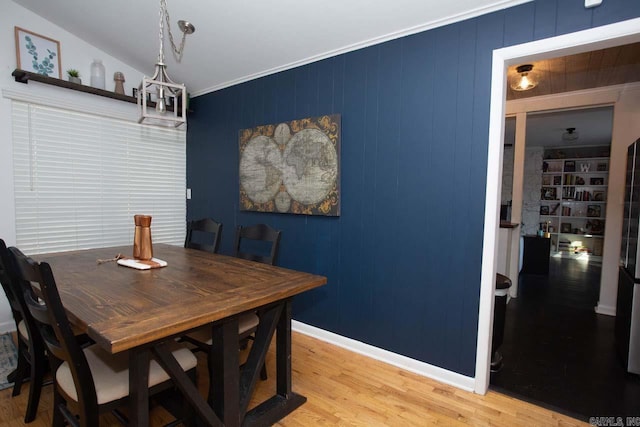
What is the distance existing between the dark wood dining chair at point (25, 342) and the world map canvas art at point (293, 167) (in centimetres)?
186

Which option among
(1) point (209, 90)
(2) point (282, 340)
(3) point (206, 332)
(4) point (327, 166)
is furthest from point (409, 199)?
(1) point (209, 90)

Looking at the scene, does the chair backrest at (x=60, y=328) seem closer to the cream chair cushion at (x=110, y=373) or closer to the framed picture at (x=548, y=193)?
the cream chair cushion at (x=110, y=373)

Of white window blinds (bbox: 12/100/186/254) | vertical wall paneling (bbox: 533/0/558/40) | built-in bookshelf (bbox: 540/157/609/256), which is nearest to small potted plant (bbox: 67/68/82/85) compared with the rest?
white window blinds (bbox: 12/100/186/254)

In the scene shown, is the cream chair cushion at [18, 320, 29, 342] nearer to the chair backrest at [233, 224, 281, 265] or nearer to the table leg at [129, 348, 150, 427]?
the table leg at [129, 348, 150, 427]

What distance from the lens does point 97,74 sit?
327 centimetres

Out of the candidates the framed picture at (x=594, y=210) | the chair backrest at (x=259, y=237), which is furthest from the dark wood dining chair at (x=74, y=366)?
the framed picture at (x=594, y=210)

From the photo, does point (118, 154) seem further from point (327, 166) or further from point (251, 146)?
point (327, 166)

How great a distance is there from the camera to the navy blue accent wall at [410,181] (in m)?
2.02

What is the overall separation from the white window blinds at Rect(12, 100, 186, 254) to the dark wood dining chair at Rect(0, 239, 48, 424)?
1.54 meters

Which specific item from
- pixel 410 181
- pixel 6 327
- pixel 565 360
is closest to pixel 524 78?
pixel 410 181

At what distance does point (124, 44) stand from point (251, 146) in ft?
4.98

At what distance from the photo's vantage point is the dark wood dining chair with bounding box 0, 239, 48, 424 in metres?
1.52

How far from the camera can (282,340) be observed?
6.02 ft

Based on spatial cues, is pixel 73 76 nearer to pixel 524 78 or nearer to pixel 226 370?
pixel 226 370
